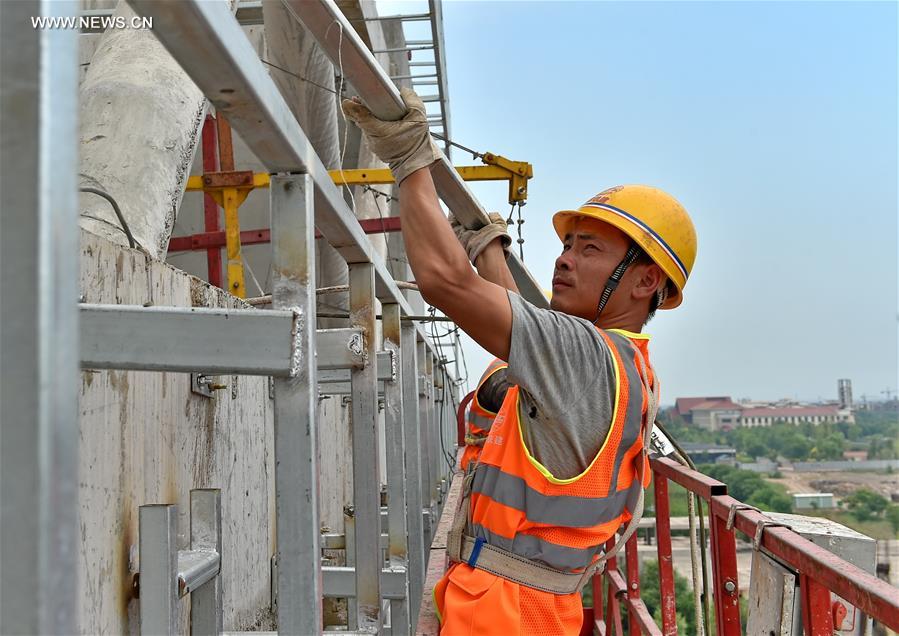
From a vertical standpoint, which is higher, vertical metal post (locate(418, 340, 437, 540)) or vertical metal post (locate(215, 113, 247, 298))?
vertical metal post (locate(215, 113, 247, 298))

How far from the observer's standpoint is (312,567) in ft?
4.57

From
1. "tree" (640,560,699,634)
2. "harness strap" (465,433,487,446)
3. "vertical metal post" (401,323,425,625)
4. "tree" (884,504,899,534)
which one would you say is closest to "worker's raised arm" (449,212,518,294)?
"vertical metal post" (401,323,425,625)

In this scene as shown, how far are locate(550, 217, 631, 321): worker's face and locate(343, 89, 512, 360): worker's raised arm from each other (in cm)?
62

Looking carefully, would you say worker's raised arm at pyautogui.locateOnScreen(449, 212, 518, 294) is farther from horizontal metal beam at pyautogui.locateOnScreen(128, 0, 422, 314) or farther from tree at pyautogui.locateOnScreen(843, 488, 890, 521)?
tree at pyautogui.locateOnScreen(843, 488, 890, 521)

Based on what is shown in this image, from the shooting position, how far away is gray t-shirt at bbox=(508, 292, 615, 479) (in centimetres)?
210

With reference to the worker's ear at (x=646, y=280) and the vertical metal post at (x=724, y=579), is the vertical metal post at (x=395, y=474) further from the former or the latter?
the vertical metal post at (x=724, y=579)

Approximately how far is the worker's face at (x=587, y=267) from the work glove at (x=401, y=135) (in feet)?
2.62

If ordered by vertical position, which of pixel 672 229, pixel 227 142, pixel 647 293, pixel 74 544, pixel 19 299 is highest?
pixel 227 142

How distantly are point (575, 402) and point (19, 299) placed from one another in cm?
169

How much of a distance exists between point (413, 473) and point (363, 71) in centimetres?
258

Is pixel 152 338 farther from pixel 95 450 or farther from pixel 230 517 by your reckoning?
pixel 230 517

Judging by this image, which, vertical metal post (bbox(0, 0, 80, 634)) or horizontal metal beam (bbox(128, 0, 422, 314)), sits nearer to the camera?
vertical metal post (bbox(0, 0, 80, 634))

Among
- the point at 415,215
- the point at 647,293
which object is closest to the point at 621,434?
the point at 647,293

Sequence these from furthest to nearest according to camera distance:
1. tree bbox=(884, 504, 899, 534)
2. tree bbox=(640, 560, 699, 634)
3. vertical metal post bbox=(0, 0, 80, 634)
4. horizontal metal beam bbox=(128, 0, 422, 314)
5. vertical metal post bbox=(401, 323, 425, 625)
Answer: tree bbox=(884, 504, 899, 534)
tree bbox=(640, 560, 699, 634)
vertical metal post bbox=(401, 323, 425, 625)
horizontal metal beam bbox=(128, 0, 422, 314)
vertical metal post bbox=(0, 0, 80, 634)
